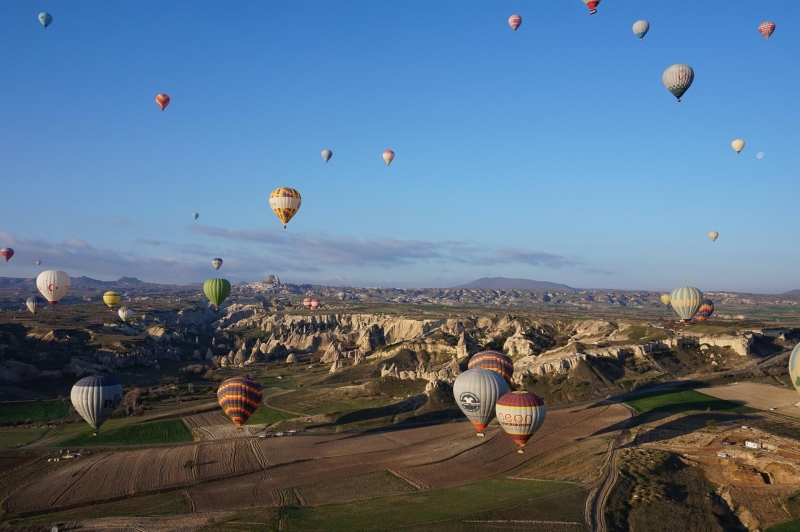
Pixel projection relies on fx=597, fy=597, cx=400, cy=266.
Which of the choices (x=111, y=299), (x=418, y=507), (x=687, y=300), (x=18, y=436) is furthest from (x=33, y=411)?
(x=687, y=300)

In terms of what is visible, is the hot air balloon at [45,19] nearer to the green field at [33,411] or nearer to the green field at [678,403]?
the green field at [33,411]

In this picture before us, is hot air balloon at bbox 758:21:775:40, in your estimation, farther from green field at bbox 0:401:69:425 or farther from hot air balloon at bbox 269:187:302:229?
green field at bbox 0:401:69:425

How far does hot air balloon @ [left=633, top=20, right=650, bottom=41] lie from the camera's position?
64438mm

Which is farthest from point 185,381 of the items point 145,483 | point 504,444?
point 504,444

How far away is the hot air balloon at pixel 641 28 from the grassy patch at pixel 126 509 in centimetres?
6238

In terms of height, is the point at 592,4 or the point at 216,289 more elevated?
the point at 592,4

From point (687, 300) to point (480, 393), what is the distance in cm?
4844

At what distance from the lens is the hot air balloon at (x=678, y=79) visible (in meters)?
60.6

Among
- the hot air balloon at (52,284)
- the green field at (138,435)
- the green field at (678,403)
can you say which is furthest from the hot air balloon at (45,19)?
the green field at (678,403)

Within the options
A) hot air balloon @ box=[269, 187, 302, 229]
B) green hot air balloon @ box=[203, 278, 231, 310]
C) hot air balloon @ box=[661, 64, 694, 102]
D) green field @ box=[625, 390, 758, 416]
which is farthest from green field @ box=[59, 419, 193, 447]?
hot air balloon @ box=[661, 64, 694, 102]

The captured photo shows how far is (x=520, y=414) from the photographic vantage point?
42.8 metres

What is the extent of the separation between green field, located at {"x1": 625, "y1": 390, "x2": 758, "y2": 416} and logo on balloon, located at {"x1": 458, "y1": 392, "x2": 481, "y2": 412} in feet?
68.1

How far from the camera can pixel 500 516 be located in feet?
109

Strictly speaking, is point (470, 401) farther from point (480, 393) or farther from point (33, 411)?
point (33, 411)
